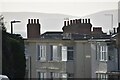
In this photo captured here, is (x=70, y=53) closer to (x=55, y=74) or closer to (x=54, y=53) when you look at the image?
(x=54, y=53)

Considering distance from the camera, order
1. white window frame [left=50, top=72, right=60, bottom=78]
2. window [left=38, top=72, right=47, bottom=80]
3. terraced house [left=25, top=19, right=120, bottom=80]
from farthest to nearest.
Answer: window [left=38, top=72, right=47, bottom=80], white window frame [left=50, top=72, right=60, bottom=78], terraced house [left=25, top=19, right=120, bottom=80]

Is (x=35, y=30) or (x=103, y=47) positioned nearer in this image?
(x=103, y=47)

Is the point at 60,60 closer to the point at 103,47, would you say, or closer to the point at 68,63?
the point at 68,63

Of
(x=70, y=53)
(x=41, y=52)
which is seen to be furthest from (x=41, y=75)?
(x=70, y=53)

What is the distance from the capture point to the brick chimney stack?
35.4 metres

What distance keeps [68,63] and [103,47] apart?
4123mm

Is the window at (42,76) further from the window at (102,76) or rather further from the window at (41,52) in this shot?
the window at (102,76)

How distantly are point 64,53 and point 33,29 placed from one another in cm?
326

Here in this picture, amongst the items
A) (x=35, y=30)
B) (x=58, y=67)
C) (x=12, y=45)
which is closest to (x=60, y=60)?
(x=58, y=67)

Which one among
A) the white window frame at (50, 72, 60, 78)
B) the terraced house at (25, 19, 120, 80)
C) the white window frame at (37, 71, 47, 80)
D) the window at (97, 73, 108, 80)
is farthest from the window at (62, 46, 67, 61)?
the window at (97, 73, 108, 80)

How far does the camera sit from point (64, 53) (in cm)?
3478

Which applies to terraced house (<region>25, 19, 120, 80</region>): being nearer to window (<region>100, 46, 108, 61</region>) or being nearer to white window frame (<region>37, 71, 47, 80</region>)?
white window frame (<region>37, 71, 47, 80</region>)

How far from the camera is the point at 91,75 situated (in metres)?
34.4

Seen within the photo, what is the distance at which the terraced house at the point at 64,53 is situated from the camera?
34.2m
